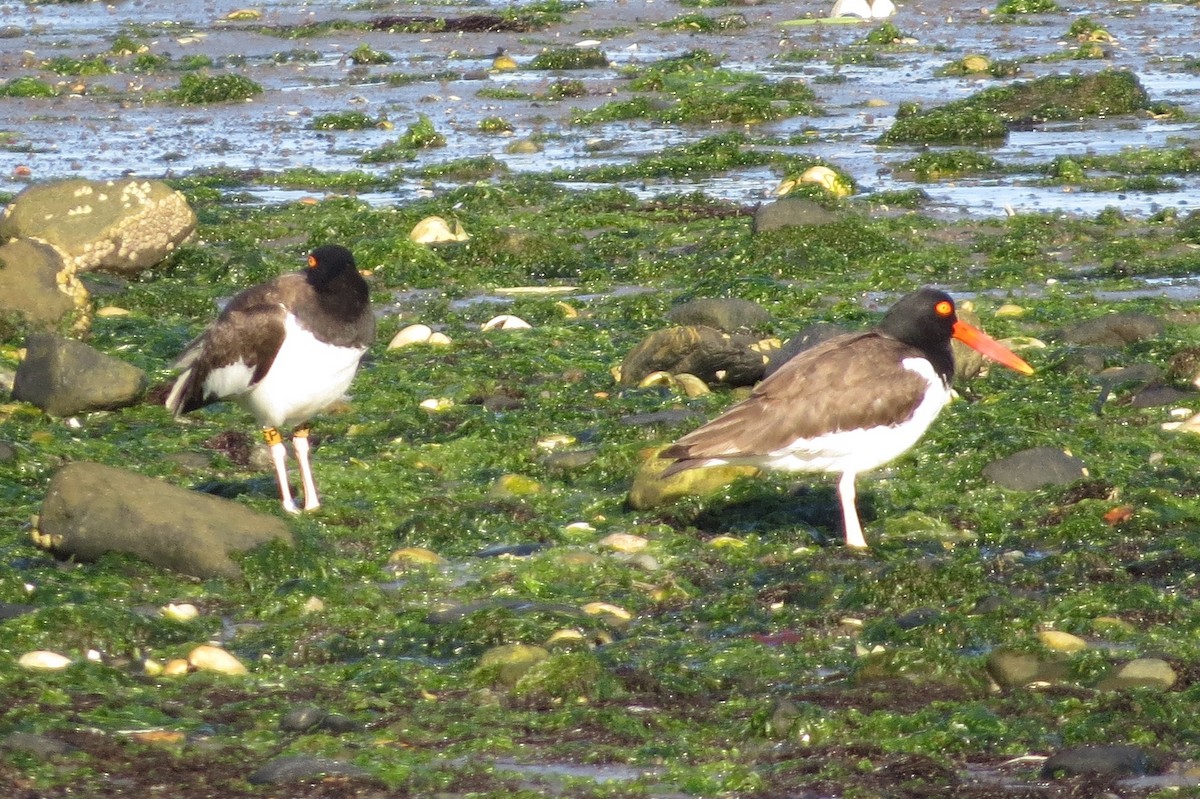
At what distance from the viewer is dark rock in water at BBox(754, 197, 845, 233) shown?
11.0m

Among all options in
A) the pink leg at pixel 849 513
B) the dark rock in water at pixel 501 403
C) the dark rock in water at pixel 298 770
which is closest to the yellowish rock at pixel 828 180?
the dark rock in water at pixel 501 403

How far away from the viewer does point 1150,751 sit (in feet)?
15.1

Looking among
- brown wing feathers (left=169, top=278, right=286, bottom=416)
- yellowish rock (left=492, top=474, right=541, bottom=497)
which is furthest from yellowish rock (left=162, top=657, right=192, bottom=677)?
yellowish rock (left=492, top=474, right=541, bottom=497)

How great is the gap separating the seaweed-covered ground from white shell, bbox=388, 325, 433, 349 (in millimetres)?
166

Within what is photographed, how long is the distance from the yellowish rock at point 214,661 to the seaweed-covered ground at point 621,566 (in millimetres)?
88

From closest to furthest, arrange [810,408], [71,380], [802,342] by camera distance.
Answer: [810,408], [802,342], [71,380]

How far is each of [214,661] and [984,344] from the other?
11.6 feet

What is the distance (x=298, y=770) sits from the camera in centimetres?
451

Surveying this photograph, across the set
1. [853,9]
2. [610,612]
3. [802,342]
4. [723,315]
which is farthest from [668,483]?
[853,9]

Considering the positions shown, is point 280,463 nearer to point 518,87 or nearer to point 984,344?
point 984,344

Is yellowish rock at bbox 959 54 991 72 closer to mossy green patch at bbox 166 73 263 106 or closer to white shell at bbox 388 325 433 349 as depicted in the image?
mossy green patch at bbox 166 73 263 106

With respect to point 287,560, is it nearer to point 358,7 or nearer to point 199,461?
point 199,461

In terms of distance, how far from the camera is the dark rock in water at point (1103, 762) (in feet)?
14.6

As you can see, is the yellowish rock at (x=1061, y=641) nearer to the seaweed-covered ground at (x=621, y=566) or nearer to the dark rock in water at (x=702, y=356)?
the seaweed-covered ground at (x=621, y=566)
